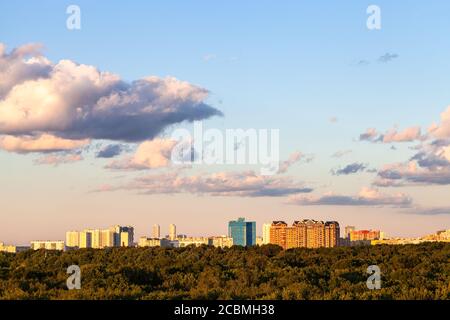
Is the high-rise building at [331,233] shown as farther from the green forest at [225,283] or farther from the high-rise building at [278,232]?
the green forest at [225,283]

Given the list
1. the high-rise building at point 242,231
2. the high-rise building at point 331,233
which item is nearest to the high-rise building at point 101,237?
the high-rise building at point 242,231

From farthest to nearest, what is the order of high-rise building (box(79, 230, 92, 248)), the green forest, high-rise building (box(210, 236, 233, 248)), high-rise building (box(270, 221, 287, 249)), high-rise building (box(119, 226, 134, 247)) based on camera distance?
high-rise building (box(270, 221, 287, 249)) < high-rise building (box(210, 236, 233, 248)) < high-rise building (box(119, 226, 134, 247)) < high-rise building (box(79, 230, 92, 248)) < the green forest

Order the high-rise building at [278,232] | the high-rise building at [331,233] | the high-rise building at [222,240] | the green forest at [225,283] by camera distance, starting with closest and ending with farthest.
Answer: the green forest at [225,283] → the high-rise building at [222,240] → the high-rise building at [331,233] → the high-rise building at [278,232]

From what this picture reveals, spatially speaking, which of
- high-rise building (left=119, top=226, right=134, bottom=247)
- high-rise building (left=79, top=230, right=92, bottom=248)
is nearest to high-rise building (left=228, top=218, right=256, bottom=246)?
high-rise building (left=119, top=226, right=134, bottom=247)

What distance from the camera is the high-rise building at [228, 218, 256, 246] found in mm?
120400

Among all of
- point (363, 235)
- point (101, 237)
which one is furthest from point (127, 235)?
point (363, 235)

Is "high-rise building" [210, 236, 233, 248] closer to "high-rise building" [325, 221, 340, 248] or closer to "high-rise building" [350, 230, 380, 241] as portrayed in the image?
"high-rise building" [325, 221, 340, 248]

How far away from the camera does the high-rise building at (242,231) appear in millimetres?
120400

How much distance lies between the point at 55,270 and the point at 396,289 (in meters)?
19.2

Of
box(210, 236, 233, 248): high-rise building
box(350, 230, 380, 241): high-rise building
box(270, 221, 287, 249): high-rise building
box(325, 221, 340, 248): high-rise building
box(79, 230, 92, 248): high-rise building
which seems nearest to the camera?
box(79, 230, 92, 248): high-rise building

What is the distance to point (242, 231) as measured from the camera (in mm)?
123500

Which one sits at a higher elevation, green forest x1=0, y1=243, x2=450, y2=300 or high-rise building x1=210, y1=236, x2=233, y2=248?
green forest x1=0, y1=243, x2=450, y2=300
